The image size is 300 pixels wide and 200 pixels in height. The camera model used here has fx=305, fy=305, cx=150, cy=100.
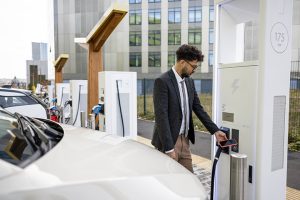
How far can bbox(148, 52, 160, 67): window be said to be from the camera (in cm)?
3700

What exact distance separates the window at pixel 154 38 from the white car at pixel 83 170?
35.6m

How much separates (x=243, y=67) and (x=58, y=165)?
1.91 meters

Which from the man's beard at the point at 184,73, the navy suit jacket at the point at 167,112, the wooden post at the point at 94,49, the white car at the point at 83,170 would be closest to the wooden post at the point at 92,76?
the wooden post at the point at 94,49

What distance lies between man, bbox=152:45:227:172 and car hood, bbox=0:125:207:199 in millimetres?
702

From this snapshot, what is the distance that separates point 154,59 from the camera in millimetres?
37188

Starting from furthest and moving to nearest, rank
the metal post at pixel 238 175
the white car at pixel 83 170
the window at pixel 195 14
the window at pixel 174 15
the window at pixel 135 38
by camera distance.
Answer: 1. the window at pixel 135 38
2. the window at pixel 174 15
3. the window at pixel 195 14
4. the metal post at pixel 238 175
5. the white car at pixel 83 170

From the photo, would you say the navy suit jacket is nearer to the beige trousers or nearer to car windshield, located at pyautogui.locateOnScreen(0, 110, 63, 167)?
the beige trousers

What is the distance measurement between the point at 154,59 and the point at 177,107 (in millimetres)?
34528

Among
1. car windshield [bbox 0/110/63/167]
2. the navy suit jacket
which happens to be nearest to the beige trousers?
the navy suit jacket

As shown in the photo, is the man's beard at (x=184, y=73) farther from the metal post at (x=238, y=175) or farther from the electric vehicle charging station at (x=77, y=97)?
the electric vehicle charging station at (x=77, y=97)

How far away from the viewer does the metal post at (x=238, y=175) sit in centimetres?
254

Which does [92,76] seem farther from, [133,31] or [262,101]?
[133,31]

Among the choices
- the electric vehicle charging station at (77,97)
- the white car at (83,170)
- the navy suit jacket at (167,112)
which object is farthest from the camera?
the electric vehicle charging station at (77,97)

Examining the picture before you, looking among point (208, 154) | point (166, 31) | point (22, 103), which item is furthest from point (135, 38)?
point (208, 154)
